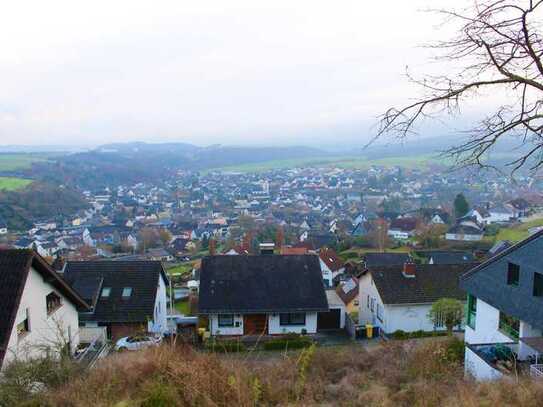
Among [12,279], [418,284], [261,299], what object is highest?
[12,279]

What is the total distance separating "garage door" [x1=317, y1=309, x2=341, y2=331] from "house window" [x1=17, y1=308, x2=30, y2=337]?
13.2 metres

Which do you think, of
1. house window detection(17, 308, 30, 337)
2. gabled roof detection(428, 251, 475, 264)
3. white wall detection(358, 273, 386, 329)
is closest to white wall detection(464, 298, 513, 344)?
white wall detection(358, 273, 386, 329)

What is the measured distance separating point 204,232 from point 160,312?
7299 cm

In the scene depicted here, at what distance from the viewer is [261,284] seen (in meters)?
23.1

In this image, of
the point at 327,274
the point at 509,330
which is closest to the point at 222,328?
the point at 509,330

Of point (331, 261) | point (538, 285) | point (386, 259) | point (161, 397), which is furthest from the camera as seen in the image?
point (331, 261)

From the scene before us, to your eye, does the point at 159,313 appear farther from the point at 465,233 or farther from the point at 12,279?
the point at 465,233

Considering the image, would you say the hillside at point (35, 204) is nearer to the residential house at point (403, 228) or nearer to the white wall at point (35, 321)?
the residential house at point (403, 228)

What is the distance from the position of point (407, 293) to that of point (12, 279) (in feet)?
51.5

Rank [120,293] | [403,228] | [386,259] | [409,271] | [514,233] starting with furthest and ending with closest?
[403,228], [514,233], [386,259], [409,271], [120,293]

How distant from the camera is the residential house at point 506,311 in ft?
39.7

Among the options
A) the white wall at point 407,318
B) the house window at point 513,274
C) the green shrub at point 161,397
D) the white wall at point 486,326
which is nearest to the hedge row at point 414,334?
the white wall at point 407,318

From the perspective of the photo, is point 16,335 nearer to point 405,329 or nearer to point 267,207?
point 405,329

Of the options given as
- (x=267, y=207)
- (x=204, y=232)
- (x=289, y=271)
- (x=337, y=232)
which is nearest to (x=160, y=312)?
(x=289, y=271)
